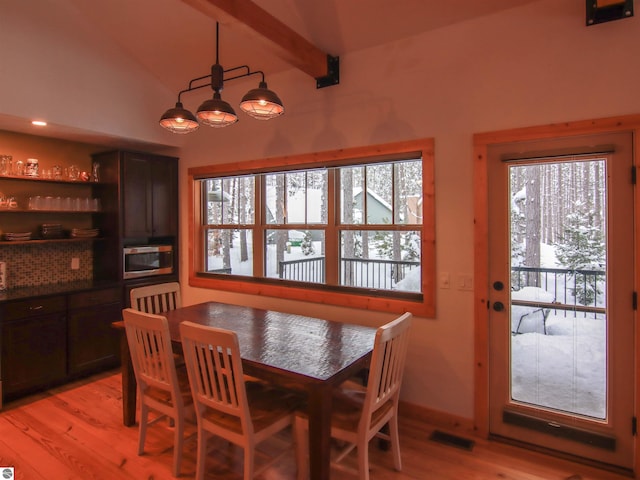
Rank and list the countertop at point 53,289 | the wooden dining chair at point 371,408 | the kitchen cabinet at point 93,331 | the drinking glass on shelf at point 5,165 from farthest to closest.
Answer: the kitchen cabinet at point 93,331
the drinking glass on shelf at point 5,165
the countertop at point 53,289
the wooden dining chair at point 371,408

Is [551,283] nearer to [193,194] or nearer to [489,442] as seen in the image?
[489,442]

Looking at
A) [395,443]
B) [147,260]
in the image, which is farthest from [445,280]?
[147,260]

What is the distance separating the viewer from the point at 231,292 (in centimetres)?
406

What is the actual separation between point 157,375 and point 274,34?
→ 2403 mm

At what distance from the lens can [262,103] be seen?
7.39ft

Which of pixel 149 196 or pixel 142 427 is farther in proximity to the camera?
pixel 149 196

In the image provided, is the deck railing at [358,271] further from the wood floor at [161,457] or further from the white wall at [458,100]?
the wood floor at [161,457]

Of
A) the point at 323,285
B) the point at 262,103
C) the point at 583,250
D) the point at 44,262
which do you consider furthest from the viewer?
the point at 44,262

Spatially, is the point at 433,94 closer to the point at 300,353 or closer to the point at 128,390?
the point at 300,353

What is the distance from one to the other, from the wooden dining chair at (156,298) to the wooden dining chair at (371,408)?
1.84 m

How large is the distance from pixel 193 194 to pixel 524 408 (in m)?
3.76

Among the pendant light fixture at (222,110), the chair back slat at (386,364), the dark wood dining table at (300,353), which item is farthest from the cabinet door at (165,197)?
the chair back slat at (386,364)

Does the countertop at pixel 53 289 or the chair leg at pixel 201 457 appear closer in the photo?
the chair leg at pixel 201 457

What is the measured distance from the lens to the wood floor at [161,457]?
228 centimetres
